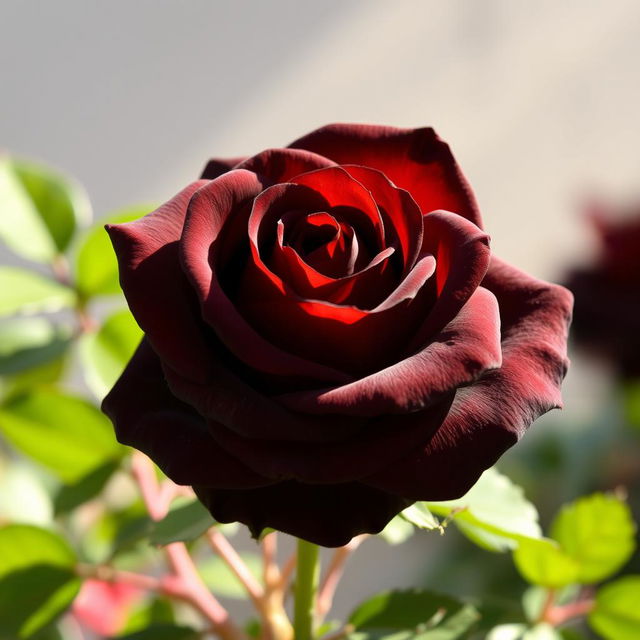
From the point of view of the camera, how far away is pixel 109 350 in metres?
0.39

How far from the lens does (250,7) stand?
1.57 metres

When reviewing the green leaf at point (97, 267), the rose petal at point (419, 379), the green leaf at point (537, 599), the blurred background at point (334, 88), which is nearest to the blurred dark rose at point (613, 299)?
the green leaf at point (537, 599)

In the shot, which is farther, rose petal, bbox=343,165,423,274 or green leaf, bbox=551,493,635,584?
green leaf, bbox=551,493,635,584

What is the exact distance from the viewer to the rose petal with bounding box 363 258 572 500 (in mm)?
213

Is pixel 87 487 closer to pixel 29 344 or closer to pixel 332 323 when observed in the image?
pixel 29 344

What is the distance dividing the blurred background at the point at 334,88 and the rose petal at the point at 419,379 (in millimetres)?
1322

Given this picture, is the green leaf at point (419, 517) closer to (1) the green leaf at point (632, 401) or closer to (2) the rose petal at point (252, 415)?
(2) the rose petal at point (252, 415)

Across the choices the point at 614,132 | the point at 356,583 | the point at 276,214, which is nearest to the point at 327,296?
the point at 276,214

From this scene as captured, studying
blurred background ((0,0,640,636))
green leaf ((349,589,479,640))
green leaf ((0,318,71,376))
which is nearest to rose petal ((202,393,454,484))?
green leaf ((349,589,479,640))

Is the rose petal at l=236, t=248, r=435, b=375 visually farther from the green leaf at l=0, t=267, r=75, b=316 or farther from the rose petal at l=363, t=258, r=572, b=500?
the green leaf at l=0, t=267, r=75, b=316

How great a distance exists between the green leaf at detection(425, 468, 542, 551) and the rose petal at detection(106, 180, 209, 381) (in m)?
0.10

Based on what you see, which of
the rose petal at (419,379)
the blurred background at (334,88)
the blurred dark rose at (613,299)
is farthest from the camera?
the blurred background at (334,88)

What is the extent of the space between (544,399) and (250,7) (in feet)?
4.83

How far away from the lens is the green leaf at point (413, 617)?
319 mm
